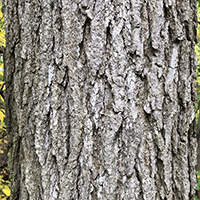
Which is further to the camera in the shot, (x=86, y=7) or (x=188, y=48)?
(x=188, y=48)

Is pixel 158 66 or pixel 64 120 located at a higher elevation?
pixel 158 66

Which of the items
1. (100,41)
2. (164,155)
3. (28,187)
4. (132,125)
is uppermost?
(100,41)

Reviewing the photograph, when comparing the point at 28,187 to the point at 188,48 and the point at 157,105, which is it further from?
the point at 188,48

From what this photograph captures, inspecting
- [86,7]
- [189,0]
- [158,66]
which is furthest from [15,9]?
[189,0]

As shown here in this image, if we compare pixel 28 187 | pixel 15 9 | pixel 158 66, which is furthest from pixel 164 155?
pixel 15 9

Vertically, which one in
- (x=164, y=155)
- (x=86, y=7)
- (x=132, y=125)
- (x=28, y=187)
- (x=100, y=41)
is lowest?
(x=28, y=187)

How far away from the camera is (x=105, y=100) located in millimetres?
785

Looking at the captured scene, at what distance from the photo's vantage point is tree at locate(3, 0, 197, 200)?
780 mm

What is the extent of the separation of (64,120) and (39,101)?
0.45 feet

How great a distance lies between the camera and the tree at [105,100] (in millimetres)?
780

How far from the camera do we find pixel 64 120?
0.81 m

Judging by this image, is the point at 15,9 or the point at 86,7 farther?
the point at 15,9

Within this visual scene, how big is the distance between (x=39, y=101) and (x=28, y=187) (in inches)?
14.5

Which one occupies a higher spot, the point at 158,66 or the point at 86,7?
the point at 86,7
